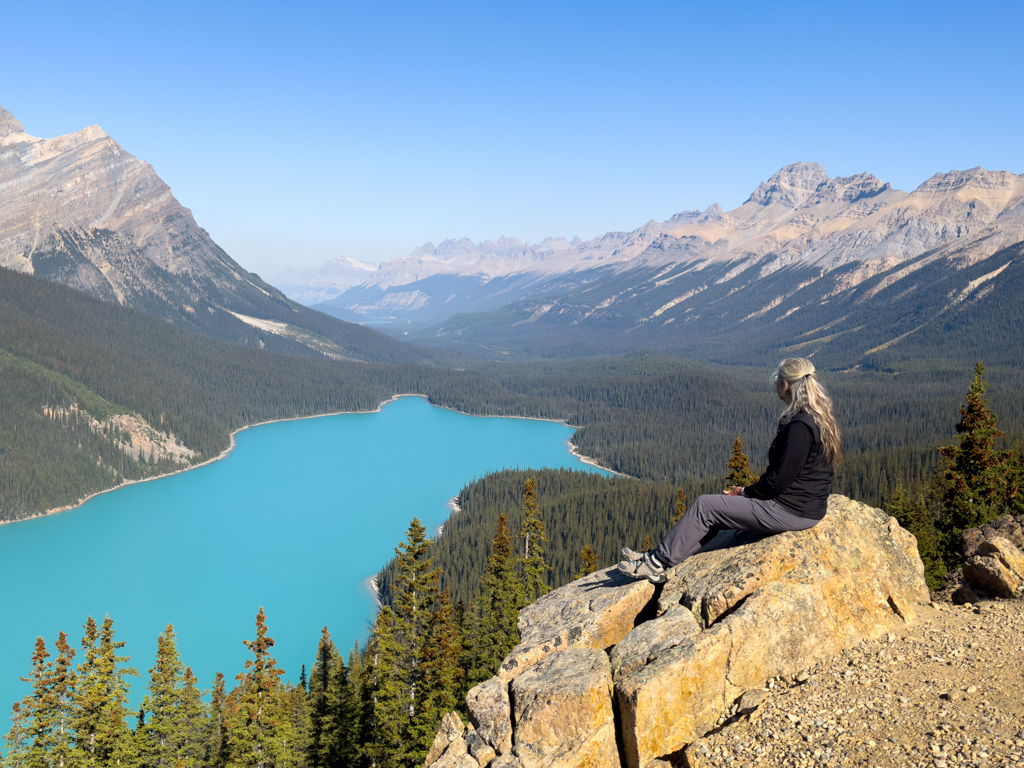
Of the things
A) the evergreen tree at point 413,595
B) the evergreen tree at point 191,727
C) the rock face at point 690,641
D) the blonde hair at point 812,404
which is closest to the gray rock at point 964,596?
the rock face at point 690,641

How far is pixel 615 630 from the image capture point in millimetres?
12609

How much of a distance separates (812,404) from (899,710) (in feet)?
14.8

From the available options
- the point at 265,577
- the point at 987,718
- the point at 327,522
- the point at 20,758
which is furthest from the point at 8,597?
the point at 987,718

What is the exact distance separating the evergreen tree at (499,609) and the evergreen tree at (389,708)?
395cm

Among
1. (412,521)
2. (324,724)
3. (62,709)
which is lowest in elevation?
(324,724)

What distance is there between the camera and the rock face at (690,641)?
10375 millimetres

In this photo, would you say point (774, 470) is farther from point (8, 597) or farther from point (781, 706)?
point (8, 597)

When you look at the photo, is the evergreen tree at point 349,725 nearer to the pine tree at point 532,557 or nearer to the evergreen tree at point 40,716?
the pine tree at point 532,557

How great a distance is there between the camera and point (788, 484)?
37.6ft

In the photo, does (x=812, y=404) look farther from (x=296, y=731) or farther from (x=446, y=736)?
(x=296, y=731)

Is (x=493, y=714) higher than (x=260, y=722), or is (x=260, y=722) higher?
(x=493, y=714)

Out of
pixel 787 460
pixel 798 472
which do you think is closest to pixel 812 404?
pixel 787 460

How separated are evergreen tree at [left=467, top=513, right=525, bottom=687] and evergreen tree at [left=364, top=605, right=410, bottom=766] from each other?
3953 millimetres

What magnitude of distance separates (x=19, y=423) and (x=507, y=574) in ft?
438
